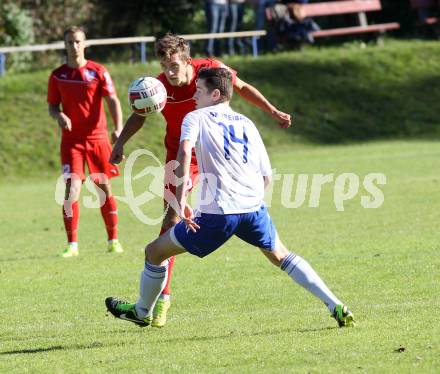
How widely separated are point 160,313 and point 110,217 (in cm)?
447

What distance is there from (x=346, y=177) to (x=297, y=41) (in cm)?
1126

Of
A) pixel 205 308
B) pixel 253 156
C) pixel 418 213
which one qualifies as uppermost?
pixel 253 156

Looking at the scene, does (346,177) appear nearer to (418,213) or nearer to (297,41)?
(418,213)

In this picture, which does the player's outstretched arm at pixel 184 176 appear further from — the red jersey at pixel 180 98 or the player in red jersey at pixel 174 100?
the red jersey at pixel 180 98

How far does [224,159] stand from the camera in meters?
7.16

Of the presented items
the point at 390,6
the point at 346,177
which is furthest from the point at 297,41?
the point at 346,177

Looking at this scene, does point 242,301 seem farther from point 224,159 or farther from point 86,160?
point 86,160

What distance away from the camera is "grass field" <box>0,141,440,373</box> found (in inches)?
264

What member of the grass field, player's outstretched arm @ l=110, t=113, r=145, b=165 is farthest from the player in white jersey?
player's outstretched arm @ l=110, t=113, r=145, b=165

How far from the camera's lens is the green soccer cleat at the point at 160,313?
26.5 feet

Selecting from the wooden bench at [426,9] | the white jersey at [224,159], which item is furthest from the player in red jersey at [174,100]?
the wooden bench at [426,9]

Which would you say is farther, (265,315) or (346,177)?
(346,177)

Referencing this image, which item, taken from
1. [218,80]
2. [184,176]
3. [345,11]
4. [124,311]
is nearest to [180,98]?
[218,80]

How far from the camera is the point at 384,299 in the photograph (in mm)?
8586
